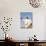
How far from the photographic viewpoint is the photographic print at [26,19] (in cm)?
479

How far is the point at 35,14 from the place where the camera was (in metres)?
4.81

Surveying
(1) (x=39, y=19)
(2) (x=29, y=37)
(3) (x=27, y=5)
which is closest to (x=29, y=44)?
(2) (x=29, y=37)

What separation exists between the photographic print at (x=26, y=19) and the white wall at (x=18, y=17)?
0.36ft

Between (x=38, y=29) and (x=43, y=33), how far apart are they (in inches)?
9.2

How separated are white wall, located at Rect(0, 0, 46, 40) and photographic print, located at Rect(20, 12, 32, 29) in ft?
0.36

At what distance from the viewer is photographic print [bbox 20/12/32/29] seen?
4.79 meters

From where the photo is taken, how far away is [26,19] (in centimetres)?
482

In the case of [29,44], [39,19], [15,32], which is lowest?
[29,44]

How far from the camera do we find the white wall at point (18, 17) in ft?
15.5

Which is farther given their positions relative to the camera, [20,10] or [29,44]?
[20,10]

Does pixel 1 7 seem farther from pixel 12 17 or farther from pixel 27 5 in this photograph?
pixel 27 5

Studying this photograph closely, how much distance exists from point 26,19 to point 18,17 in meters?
0.30

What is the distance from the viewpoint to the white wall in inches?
186

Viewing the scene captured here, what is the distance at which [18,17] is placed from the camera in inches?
188
